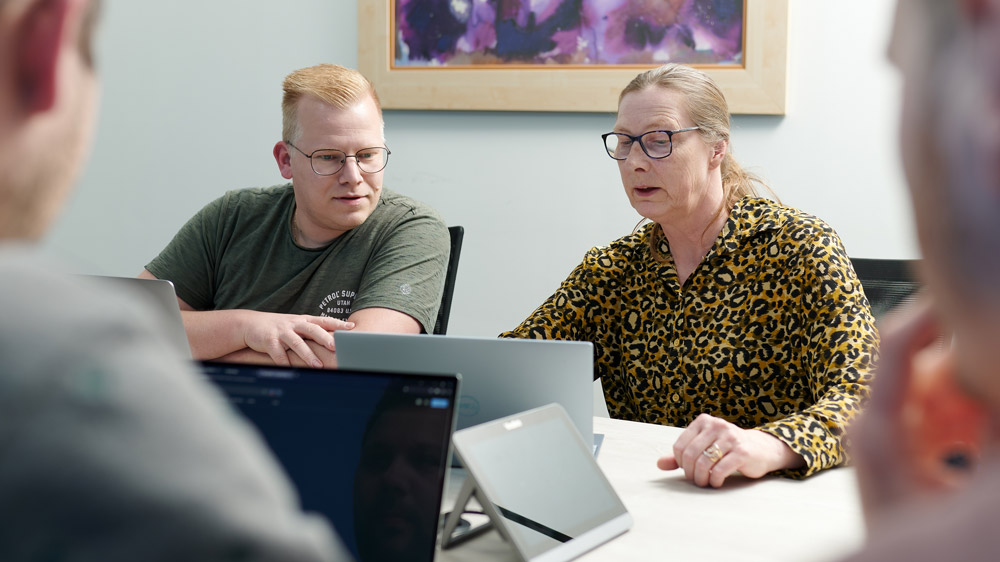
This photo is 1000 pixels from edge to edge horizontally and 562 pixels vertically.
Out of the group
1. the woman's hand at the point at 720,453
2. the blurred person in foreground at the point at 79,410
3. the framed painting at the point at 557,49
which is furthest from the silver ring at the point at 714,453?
the framed painting at the point at 557,49

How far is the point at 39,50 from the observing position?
0.79ft

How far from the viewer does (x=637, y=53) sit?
297 centimetres

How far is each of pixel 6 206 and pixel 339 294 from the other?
6.43 ft

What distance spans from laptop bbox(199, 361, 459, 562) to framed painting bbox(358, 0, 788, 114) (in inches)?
86.1

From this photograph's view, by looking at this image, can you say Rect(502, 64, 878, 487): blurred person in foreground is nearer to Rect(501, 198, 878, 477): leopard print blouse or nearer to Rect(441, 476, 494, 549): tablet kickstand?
Rect(501, 198, 878, 477): leopard print blouse

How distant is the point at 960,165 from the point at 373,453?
30.6 inches

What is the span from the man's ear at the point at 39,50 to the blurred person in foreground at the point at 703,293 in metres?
1.59

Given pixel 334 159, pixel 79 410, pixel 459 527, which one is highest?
pixel 334 159

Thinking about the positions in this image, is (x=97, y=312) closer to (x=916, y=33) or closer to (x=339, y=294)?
(x=916, y=33)

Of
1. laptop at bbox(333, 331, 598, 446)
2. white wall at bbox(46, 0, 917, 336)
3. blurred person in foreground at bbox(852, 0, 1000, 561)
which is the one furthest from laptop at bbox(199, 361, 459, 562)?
white wall at bbox(46, 0, 917, 336)

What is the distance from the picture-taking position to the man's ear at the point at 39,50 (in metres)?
0.24

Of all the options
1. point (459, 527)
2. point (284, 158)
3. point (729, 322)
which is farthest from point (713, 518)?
point (284, 158)

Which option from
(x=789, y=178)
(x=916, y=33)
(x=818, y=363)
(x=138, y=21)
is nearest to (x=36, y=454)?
(x=916, y=33)

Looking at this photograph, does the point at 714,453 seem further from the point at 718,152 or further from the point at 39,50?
the point at 39,50
